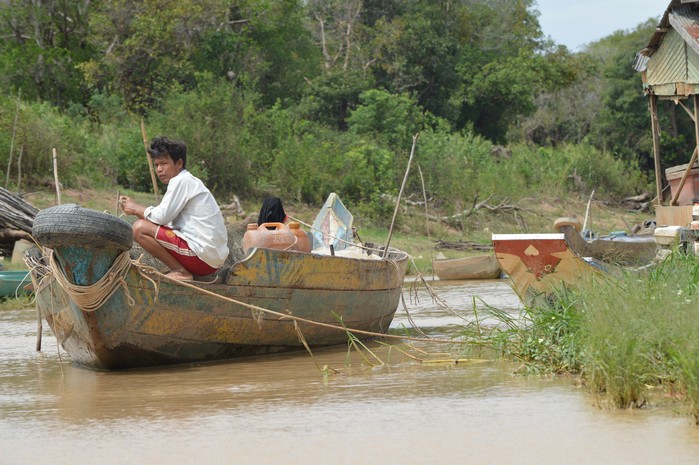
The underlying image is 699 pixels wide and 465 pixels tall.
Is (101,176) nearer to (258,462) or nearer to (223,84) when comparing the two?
(223,84)

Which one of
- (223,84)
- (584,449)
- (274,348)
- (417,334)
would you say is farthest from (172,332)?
(223,84)

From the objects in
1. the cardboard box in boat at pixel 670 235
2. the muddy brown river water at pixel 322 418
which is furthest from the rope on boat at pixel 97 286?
the cardboard box in boat at pixel 670 235

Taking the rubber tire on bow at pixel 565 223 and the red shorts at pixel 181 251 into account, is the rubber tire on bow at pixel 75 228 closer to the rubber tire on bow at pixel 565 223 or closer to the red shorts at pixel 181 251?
the red shorts at pixel 181 251

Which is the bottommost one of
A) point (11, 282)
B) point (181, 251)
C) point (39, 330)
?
point (39, 330)

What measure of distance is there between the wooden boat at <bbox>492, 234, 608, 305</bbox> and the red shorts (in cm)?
253

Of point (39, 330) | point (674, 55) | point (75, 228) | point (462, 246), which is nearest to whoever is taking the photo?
point (75, 228)

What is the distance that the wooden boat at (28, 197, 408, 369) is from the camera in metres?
6.74

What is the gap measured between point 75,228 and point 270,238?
7.10 feet

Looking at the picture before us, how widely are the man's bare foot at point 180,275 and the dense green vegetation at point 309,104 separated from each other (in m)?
9.93

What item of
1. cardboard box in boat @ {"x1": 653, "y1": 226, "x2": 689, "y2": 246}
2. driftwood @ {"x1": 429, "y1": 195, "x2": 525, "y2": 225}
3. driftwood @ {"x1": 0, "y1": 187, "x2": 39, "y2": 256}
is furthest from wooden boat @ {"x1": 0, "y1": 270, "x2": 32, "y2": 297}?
driftwood @ {"x1": 429, "y1": 195, "x2": 525, "y2": 225}

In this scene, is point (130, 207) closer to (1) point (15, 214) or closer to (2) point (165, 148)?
(2) point (165, 148)

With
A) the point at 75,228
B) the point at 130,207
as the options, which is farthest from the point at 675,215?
the point at 75,228

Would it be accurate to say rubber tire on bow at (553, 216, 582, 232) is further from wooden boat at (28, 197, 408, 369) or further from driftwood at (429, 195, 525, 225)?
driftwood at (429, 195, 525, 225)

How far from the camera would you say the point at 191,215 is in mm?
7281
